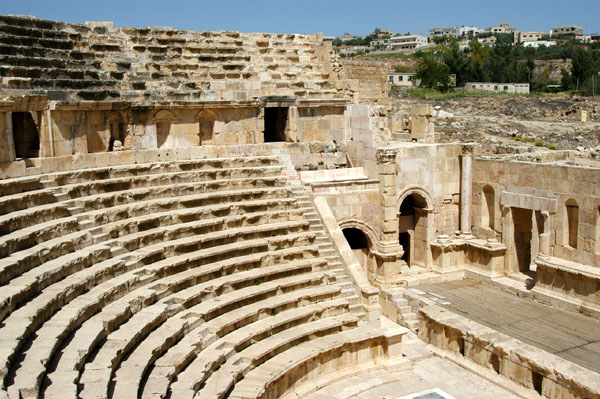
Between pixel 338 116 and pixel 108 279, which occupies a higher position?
pixel 338 116

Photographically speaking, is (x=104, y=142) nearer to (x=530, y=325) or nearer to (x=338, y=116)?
(x=338, y=116)

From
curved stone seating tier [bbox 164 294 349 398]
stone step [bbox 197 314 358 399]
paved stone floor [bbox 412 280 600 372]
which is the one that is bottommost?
paved stone floor [bbox 412 280 600 372]

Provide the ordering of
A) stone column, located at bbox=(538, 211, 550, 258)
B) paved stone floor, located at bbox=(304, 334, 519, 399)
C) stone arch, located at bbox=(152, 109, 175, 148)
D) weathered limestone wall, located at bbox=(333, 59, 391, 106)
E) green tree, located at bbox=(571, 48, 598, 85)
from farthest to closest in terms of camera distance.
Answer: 1. green tree, located at bbox=(571, 48, 598, 85)
2. weathered limestone wall, located at bbox=(333, 59, 391, 106)
3. stone column, located at bbox=(538, 211, 550, 258)
4. stone arch, located at bbox=(152, 109, 175, 148)
5. paved stone floor, located at bbox=(304, 334, 519, 399)

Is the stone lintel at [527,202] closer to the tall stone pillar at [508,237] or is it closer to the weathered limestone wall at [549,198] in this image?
the weathered limestone wall at [549,198]

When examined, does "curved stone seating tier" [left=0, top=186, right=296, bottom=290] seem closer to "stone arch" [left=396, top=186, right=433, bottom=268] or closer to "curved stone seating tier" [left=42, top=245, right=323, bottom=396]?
"curved stone seating tier" [left=42, top=245, right=323, bottom=396]

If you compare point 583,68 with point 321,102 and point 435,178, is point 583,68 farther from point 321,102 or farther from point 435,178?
point 321,102

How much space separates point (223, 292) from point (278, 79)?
7528 millimetres

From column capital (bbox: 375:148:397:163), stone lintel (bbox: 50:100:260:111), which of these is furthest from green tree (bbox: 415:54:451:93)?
stone lintel (bbox: 50:100:260:111)

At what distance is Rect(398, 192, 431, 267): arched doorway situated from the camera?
1756 cm

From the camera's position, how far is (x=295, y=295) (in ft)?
40.2

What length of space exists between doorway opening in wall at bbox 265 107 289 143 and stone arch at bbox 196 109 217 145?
2011 mm

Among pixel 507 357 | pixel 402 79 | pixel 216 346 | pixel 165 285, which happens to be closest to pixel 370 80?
pixel 507 357

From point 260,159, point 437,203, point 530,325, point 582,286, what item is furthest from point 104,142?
point 582,286

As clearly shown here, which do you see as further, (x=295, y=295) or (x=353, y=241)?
(x=353, y=241)
